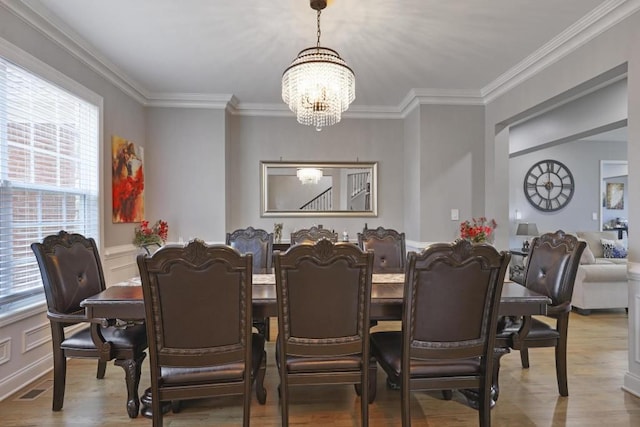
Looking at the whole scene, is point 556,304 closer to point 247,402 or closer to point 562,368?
point 562,368

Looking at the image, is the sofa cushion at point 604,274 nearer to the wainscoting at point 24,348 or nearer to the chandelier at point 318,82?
the chandelier at point 318,82

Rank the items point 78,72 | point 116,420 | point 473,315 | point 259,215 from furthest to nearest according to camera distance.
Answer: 1. point 259,215
2. point 78,72
3. point 116,420
4. point 473,315

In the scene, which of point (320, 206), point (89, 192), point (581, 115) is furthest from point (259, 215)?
point (581, 115)

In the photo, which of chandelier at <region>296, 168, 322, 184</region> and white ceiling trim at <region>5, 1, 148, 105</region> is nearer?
white ceiling trim at <region>5, 1, 148, 105</region>

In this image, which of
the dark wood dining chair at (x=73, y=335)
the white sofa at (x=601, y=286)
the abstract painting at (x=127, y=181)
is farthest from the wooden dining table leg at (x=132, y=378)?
the white sofa at (x=601, y=286)

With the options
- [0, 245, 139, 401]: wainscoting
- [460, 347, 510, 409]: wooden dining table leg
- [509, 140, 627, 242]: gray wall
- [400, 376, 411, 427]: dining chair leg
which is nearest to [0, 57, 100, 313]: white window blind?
[0, 245, 139, 401]: wainscoting

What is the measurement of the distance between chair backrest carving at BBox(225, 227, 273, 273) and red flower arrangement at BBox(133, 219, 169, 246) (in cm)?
119

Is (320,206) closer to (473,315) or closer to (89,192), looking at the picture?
(89,192)

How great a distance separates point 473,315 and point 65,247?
2484 millimetres

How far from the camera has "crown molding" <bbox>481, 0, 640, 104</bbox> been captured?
2.54 meters

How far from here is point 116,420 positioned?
6.82 ft

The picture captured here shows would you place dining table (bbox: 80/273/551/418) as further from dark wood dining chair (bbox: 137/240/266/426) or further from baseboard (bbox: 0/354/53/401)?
baseboard (bbox: 0/354/53/401)

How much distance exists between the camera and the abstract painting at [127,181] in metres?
3.80

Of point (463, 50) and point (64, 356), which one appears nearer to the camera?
point (64, 356)
